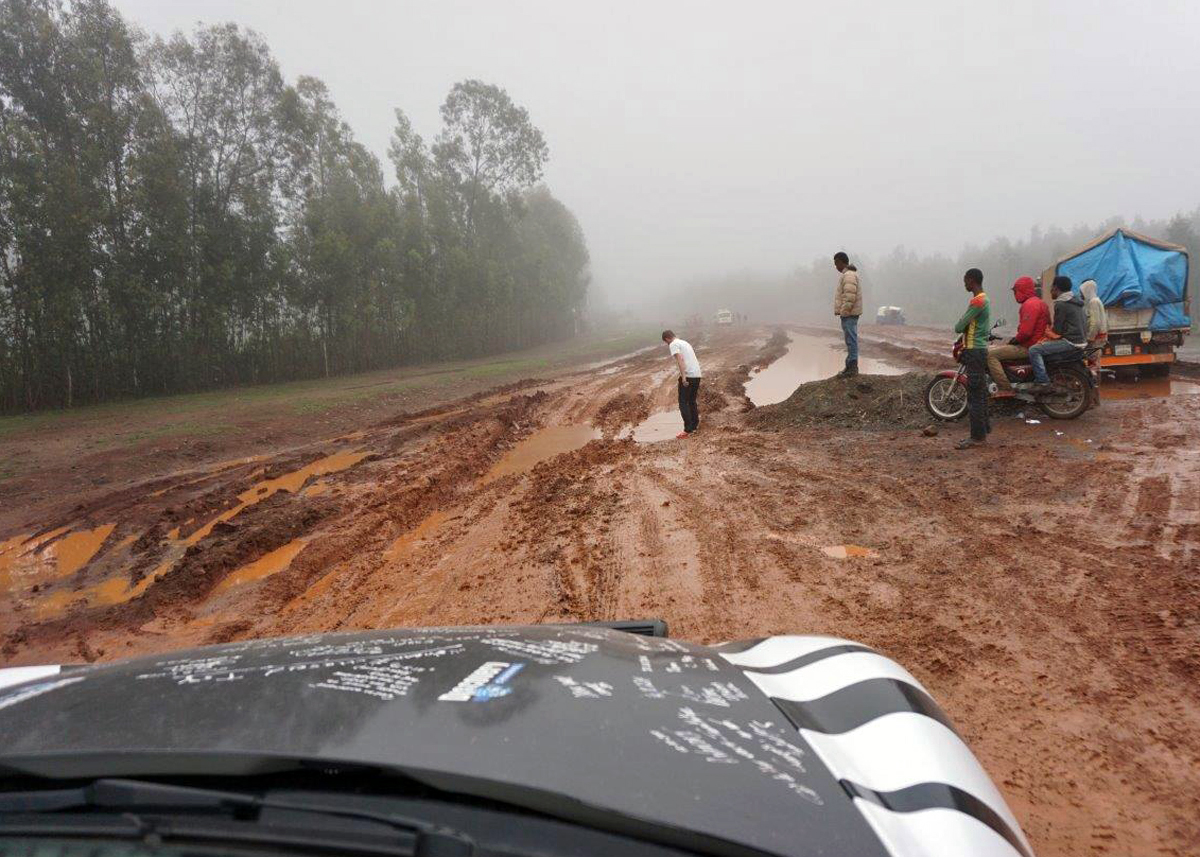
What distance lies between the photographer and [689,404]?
9.50 metres

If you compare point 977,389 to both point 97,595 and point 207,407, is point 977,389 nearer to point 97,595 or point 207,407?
point 97,595

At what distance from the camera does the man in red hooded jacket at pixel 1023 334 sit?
26.5ft

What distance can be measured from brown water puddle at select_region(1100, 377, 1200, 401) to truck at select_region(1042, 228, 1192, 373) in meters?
0.32

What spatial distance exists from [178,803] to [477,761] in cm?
43

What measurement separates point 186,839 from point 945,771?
1.30 m

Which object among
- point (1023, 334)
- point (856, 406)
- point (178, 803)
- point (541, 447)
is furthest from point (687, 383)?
point (178, 803)

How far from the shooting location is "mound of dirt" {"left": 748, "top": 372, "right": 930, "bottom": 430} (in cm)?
892

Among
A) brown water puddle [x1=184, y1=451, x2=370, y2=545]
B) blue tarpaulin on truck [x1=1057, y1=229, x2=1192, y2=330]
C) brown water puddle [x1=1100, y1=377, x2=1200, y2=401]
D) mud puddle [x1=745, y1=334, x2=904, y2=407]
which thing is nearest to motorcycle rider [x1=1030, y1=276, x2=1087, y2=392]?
brown water puddle [x1=1100, y1=377, x2=1200, y2=401]

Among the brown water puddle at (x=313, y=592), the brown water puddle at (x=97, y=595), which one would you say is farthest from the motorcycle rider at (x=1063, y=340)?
the brown water puddle at (x=97, y=595)

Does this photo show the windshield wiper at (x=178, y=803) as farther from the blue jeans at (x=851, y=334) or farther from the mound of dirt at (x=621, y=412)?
the blue jeans at (x=851, y=334)

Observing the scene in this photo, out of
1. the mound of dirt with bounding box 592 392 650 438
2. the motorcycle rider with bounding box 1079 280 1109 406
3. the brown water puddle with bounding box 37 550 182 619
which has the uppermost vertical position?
the motorcycle rider with bounding box 1079 280 1109 406

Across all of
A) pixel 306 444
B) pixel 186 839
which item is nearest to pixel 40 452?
pixel 306 444

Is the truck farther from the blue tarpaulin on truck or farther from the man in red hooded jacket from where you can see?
the man in red hooded jacket

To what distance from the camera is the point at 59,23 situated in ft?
57.6
